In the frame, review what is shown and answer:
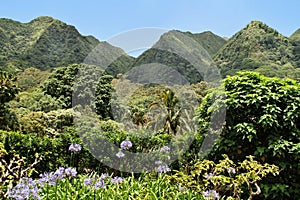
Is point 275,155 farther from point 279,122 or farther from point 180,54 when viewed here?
point 180,54

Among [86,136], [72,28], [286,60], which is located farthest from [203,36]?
[86,136]

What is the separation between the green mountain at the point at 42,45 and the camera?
160 feet

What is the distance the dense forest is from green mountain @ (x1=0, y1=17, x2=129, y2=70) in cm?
47

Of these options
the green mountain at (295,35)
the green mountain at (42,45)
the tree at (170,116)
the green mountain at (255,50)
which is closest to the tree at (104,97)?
the tree at (170,116)

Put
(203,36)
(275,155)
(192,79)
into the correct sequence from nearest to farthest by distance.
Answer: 1. (275,155)
2. (192,79)
3. (203,36)

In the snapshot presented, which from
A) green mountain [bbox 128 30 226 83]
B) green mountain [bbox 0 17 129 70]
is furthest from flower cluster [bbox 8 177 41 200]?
green mountain [bbox 0 17 129 70]

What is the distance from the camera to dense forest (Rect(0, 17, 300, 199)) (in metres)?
4.06

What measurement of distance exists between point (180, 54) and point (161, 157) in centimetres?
4143

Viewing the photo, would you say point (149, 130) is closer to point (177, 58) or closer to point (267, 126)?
point (267, 126)

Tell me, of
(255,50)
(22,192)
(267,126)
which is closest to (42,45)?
(255,50)

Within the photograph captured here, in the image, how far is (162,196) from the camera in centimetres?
374

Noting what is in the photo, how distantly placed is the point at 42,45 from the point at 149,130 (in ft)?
180

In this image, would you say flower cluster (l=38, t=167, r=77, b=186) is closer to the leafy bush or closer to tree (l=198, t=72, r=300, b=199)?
the leafy bush

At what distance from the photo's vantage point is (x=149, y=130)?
8.32 meters
